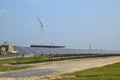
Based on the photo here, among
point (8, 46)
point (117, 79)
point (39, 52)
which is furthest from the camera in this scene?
point (8, 46)

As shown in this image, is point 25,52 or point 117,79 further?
point 25,52

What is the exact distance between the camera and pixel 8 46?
90.6 m

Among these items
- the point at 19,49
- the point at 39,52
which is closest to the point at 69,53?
the point at 39,52

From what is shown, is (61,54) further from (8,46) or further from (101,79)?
(101,79)

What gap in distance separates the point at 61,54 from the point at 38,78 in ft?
140

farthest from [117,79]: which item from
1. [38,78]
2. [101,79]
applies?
[38,78]

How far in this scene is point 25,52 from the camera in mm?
49906

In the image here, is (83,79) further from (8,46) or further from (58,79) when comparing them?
(8,46)

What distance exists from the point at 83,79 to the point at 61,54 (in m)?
43.4

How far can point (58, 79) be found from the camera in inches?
875

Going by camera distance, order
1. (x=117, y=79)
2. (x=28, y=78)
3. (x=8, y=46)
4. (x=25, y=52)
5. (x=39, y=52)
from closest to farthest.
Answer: (x=117, y=79)
(x=28, y=78)
(x=25, y=52)
(x=39, y=52)
(x=8, y=46)

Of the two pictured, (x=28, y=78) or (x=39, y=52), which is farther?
(x=39, y=52)

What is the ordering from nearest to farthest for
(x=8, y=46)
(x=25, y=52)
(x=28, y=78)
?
1. (x=28, y=78)
2. (x=25, y=52)
3. (x=8, y=46)

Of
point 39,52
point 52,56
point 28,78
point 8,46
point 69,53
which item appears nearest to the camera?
point 28,78
